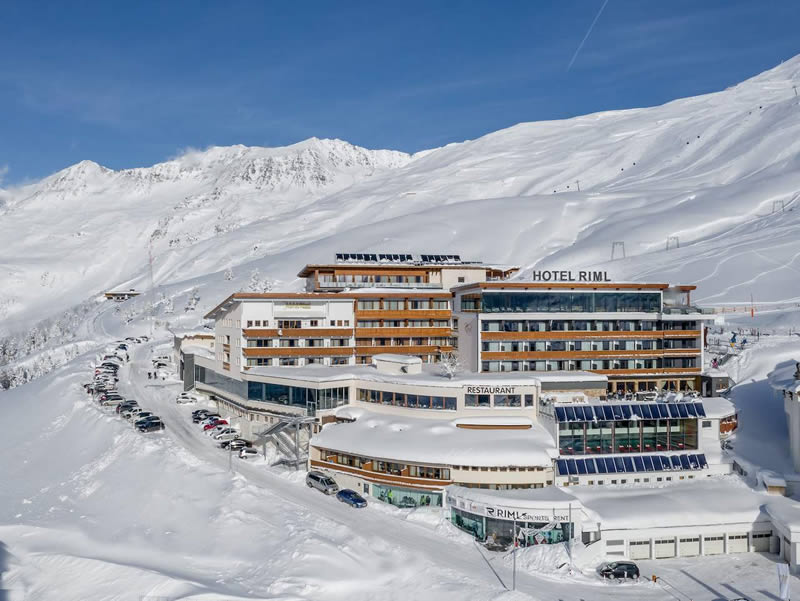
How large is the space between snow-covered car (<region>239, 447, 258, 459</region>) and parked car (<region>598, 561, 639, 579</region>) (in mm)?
32321

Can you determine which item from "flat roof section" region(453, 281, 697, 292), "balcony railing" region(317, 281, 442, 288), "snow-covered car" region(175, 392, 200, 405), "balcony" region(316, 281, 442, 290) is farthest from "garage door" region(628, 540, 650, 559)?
"snow-covered car" region(175, 392, 200, 405)

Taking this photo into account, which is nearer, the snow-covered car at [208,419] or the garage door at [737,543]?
the garage door at [737,543]

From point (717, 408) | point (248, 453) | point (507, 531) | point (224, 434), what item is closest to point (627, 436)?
point (717, 408)

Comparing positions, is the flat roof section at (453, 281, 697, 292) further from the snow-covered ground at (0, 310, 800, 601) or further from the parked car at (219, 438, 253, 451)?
the parked car at (219, 438, 253, 451)

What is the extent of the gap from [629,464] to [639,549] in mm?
8943

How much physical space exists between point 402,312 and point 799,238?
11852cm

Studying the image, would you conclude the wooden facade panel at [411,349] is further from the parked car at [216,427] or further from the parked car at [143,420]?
the parked car at [143,420]

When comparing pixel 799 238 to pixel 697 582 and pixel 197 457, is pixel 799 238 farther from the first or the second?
pixel 197 457

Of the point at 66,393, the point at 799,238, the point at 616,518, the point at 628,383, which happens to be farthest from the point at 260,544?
the point at 799,238

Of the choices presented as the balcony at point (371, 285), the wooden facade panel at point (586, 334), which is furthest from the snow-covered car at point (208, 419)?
the wooden facade panel at point (586, 334)

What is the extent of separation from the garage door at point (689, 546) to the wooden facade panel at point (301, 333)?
3924cm

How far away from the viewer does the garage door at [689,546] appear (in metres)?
49.3

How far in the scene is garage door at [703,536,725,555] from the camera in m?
49.5

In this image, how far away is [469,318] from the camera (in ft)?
236
